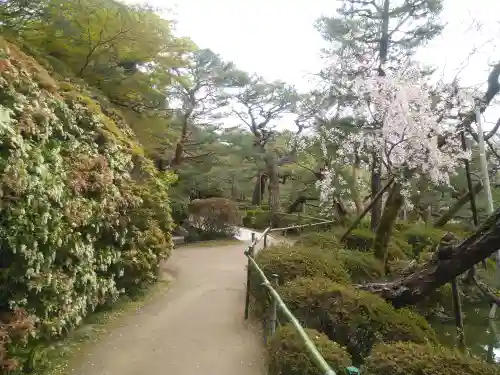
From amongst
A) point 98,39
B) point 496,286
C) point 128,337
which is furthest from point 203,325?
point 496,286

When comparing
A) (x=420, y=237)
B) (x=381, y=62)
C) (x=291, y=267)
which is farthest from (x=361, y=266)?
(x=381, y=62)

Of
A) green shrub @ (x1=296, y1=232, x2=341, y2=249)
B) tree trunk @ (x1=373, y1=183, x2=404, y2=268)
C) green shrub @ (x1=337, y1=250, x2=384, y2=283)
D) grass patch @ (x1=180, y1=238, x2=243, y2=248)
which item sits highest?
tree trunk @ (x1=373, y1=183, x2=404, y2=268)

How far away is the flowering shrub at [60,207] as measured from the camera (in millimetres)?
3592

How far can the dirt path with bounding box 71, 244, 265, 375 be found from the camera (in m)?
4.15

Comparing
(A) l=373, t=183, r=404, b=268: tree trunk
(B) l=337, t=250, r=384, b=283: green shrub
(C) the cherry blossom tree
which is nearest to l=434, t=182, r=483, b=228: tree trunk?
(C) the cherry blossom tree

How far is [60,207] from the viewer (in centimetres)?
429

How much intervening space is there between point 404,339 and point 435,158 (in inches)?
336

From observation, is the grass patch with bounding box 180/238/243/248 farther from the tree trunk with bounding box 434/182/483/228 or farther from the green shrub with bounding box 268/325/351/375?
the green shrub with bounding box 268/325/351/375

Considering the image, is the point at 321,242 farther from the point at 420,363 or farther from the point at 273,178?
the point at 273,178

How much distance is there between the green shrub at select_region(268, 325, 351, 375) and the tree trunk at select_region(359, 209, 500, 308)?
2.99 meters

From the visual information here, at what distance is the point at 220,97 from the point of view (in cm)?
1852

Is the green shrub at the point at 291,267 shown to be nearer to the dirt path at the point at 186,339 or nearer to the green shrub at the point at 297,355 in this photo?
the dirt path at the point at 186,339

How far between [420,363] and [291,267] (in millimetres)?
3223

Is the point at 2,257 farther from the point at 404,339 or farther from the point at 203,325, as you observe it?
the point at 404,339
